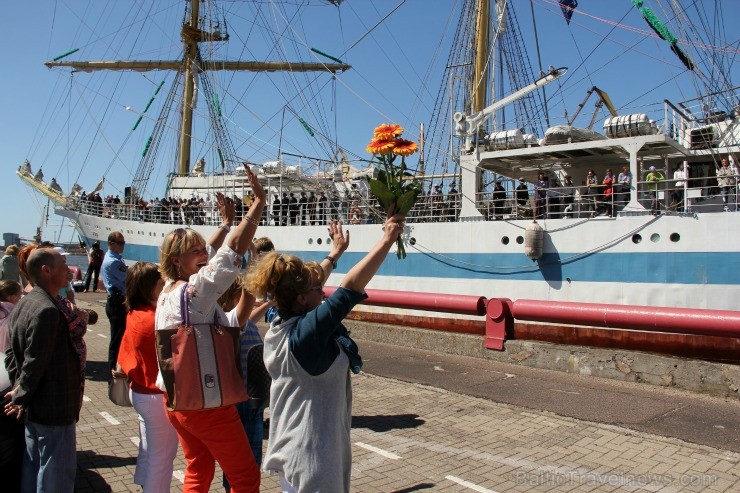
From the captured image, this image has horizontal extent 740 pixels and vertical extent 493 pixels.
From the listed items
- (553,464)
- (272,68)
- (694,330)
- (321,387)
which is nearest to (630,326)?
(694,330)

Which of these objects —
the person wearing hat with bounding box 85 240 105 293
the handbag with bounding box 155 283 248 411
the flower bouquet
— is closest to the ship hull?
the person wearing hat with bounding box 85 240 105 293

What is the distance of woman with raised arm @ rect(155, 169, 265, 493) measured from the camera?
2893mm

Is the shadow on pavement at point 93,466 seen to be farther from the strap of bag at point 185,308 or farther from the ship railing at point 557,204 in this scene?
the ship railing at point 557,204

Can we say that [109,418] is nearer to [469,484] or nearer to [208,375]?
[208,375]

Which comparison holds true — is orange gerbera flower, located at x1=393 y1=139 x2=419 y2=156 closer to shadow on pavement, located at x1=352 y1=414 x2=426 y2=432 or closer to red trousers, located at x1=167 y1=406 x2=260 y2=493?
red trousers, located at x1=167 y1=406 x2=260 y2=493

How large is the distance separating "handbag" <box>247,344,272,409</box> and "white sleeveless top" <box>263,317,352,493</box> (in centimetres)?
62

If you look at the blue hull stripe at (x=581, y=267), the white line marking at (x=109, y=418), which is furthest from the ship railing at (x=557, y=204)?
the white line marking at (x=109, y=418)

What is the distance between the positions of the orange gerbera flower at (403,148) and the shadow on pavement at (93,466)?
310 cm

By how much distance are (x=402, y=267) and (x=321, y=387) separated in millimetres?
12704

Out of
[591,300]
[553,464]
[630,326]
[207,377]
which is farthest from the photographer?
[591,300]

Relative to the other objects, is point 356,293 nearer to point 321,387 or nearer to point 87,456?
point 321,387

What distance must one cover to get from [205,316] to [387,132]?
178cm

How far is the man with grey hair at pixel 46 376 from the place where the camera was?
3.15 meters

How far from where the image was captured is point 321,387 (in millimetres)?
2576
